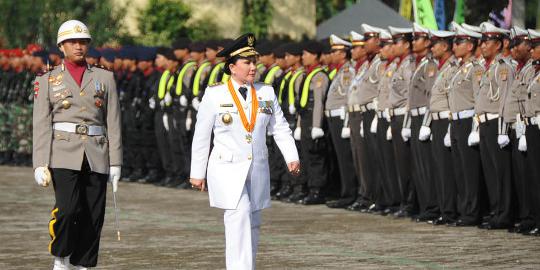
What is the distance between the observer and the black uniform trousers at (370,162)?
19.1m

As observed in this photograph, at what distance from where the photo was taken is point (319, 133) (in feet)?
66.8

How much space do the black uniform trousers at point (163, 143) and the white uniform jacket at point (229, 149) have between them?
1348cm

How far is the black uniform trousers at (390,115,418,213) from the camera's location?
60.2 feet

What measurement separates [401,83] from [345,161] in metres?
2.38

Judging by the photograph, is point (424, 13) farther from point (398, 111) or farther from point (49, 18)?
point (49, 18)

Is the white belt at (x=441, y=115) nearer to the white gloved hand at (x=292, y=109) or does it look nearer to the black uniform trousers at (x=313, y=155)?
the black uniform trousers at (x=313, y=155)

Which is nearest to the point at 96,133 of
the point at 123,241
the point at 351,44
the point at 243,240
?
the point at 243,240

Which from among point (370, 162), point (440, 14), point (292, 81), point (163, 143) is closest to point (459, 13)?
point (440, 14)

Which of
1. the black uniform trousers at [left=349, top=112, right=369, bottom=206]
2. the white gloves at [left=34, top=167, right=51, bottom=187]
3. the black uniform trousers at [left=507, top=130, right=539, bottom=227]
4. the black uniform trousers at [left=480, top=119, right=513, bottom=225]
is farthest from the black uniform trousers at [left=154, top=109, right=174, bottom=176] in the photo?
the white gloves at [left=34, top=167, right=51, bottom=187]

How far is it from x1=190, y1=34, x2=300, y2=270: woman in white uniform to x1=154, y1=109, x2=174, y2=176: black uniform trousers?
44.3 ft

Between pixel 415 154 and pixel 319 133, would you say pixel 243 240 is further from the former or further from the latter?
pixel 319 133

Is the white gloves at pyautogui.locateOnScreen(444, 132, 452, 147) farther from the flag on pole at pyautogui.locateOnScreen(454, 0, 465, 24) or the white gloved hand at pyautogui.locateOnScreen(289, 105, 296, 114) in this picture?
the flag on pole at pyautogui.locateOnScreen(454, 0, 465, 24)

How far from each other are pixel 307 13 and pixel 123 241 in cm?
2490

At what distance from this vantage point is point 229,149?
38.0 ft
